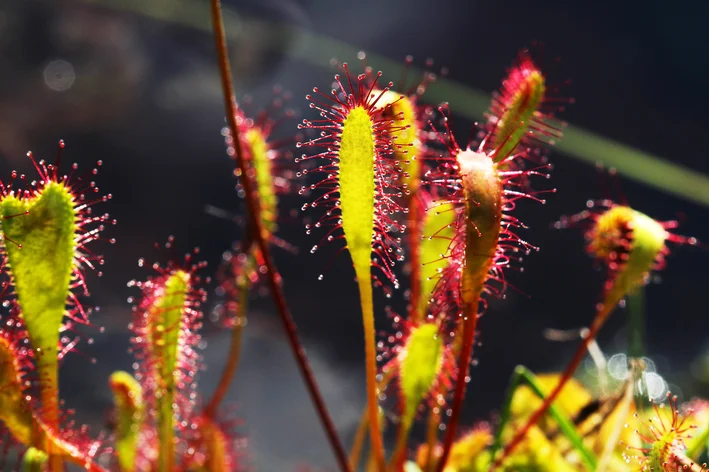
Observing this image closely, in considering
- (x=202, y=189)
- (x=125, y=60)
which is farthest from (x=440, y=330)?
(x=125, y=60)

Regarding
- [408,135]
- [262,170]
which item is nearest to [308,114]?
[262,170]

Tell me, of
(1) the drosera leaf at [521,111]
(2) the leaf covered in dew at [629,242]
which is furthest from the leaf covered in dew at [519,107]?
(2) the leaf covered in dew at [629,242]

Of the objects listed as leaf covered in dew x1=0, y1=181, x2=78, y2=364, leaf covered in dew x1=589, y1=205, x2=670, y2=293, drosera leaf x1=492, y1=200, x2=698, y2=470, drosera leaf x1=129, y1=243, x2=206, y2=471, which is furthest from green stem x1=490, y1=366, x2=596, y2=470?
leaf covered in dew x1=0, y1=181, x2=78, y2=364

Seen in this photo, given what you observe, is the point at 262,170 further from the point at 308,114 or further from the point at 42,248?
the point at 308,114

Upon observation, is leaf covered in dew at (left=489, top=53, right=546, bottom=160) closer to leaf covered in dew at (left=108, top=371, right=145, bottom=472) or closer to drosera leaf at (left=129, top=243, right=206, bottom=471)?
drosera leaf at (left=129, top=243, right=206, bottom=471)

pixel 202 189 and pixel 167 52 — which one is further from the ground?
pixel 167 52

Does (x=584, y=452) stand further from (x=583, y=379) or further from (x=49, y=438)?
(x=583, y=379)

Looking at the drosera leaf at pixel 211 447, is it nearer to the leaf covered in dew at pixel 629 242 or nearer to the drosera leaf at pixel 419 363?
the drosera leaf at pixel 419 363
